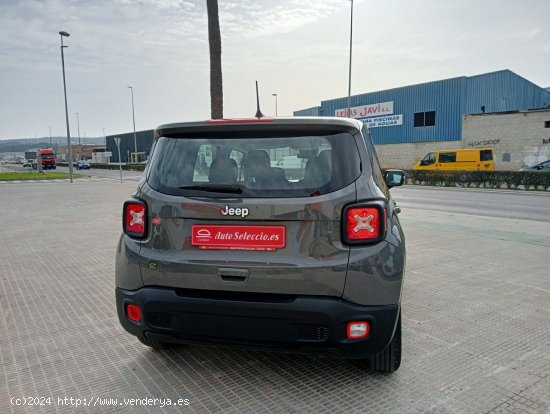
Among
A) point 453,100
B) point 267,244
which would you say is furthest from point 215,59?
point 453,100

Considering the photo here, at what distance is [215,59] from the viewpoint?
1136 centimetres

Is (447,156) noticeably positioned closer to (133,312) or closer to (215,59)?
(215,59)

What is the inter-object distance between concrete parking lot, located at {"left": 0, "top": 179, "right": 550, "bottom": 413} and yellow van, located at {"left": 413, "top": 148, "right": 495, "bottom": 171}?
22758 mm

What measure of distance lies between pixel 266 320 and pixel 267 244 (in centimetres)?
44

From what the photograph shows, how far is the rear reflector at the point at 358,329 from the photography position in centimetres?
244

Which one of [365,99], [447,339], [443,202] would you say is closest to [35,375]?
[447,339]

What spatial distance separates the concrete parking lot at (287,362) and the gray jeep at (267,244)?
406 mm

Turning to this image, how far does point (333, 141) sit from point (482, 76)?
35.4 meters

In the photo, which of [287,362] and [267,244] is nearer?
[267,244]

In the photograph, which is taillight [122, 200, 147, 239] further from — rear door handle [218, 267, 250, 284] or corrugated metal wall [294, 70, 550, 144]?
corrugated metal wall [294, 70, 550, 144]

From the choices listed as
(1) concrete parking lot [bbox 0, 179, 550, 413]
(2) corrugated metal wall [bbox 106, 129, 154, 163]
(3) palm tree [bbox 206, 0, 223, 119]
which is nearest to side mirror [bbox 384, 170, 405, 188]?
(1) concrete parking lot [bbox 0, 179, 550, 413]

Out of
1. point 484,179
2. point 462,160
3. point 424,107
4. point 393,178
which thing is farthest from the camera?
point 424,107

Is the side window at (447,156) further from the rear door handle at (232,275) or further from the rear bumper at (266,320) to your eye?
the rear door handle at (232,275)

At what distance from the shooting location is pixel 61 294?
4820mm
